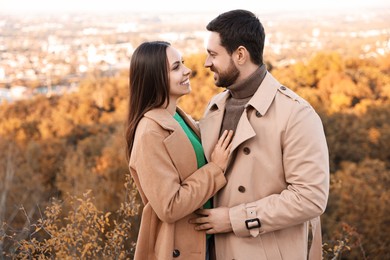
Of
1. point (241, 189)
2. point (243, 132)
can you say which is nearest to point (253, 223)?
point (241, 189)

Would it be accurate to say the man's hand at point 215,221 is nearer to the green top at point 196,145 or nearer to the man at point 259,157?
the man at point 259,157

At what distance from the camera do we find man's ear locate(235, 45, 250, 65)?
2.10m

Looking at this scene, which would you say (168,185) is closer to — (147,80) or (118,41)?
(147,80)

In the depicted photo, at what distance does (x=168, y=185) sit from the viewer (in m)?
1.97

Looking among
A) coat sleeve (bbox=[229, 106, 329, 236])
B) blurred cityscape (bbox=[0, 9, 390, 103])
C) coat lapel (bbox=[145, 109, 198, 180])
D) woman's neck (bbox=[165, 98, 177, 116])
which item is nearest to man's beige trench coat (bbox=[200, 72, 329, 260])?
coat sleeve (bbox=[229, 106, 329, 236])

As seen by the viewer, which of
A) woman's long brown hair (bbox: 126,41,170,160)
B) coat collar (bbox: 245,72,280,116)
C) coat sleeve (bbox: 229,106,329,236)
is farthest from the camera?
woman's long brown hair (bbox: 126,41,170,160)

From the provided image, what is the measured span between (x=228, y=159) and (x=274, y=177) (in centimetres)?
20

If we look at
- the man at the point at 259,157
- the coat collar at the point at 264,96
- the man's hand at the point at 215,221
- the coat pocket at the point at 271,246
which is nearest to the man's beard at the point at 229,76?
the man at the point at 259,157

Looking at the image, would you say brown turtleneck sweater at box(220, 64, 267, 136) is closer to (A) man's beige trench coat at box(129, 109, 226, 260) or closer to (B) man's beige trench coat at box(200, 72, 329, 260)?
(B) man's beige trench coat at box(200, 72, 329, 260)

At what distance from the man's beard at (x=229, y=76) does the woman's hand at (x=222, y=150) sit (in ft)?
0.71

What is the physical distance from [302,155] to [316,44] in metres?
34.4

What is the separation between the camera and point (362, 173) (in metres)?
12.4

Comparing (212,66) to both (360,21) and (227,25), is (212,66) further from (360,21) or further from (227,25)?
(360,21)

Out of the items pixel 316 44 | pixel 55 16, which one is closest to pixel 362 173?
pixel 316 44
